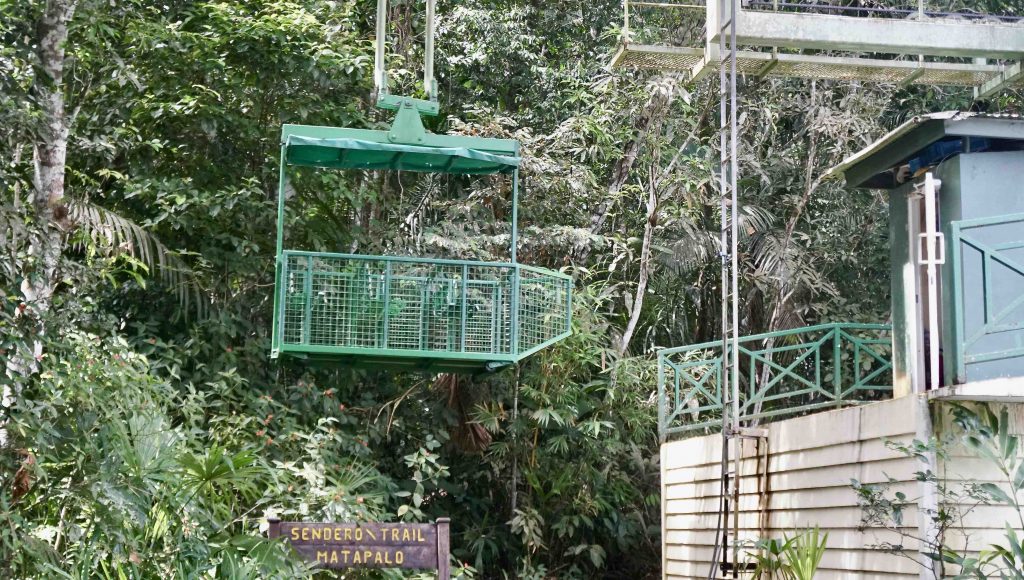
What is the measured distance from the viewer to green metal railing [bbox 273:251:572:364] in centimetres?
835

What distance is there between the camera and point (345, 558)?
8.14 metres

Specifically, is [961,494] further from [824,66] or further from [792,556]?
[824,66]

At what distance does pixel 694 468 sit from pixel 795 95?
22.0ft

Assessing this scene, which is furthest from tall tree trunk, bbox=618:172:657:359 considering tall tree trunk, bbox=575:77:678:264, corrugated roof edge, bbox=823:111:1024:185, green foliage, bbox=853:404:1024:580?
green foliage, bbox=853:404:1024:580

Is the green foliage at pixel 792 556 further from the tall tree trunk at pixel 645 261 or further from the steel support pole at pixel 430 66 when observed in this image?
the tall tree trunk at pixel 645 261

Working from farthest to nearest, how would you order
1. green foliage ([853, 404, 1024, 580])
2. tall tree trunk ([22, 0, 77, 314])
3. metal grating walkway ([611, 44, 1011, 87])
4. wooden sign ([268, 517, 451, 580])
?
metal grating walkway ([611, 44, 1011, 87]), wooden sign ([268, 517, 451, 580]), tall tree trunk ([22, 0, 77, 314]), green foliage ([853, 404, 1024, 580])

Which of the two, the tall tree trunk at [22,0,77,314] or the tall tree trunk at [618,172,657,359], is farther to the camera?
the tall tree trunk at [618,172,657,359]

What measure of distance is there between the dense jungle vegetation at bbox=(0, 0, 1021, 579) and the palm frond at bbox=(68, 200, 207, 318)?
0.12 ft

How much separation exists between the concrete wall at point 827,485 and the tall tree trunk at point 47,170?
17.8ft

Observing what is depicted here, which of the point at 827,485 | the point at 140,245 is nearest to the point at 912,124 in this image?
the point at 827,485

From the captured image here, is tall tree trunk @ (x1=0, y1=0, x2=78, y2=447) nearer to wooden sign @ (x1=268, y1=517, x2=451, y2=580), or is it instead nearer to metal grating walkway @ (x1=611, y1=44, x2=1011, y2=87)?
wooden sign @ (x1=268, y1=517, x2=451, y2=580)

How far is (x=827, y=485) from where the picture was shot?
29.1 ft

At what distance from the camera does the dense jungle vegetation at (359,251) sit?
8344mm

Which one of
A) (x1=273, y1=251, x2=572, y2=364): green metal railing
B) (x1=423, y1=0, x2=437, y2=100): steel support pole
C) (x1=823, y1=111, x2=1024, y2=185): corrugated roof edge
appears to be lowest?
(x1=273, y1=251, x2=572, y2=364): green metal railing
